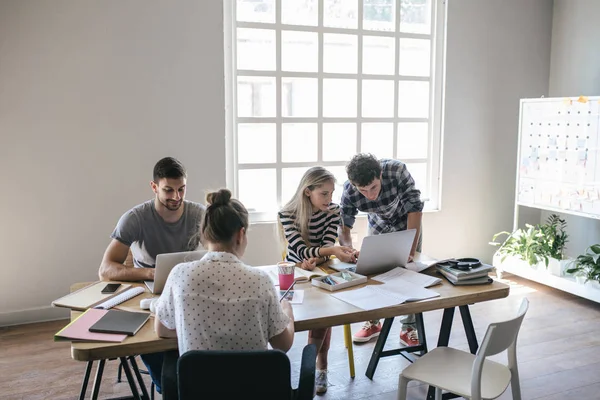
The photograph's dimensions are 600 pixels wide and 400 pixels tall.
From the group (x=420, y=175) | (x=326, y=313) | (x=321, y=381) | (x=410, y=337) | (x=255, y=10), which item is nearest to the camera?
(x=326, y=313)

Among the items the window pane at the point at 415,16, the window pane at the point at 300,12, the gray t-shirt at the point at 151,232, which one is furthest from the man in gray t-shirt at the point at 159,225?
the window pane at the point at 415,16

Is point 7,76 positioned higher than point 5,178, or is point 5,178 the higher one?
point 7,76

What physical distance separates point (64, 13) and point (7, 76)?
546 millimetres

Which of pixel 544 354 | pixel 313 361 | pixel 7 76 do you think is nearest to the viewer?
pixel 313 361

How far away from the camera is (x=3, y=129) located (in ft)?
12.0

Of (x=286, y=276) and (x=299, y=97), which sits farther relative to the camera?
(x=299, y=97)

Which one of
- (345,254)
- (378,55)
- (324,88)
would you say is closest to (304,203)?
(345,254)

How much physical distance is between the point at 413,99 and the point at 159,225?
288 centimetres

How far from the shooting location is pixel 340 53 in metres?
4.54

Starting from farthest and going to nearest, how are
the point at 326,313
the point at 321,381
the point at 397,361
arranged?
the point at 397,361
the point at 321,381
the point at 326,313

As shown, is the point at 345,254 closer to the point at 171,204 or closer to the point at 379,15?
the point at 171,204

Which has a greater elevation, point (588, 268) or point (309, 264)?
point (309, 264)

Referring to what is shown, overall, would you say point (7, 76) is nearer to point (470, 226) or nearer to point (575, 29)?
point (470, 226)

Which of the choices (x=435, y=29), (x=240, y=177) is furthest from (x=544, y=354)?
(x=435, y=29)
